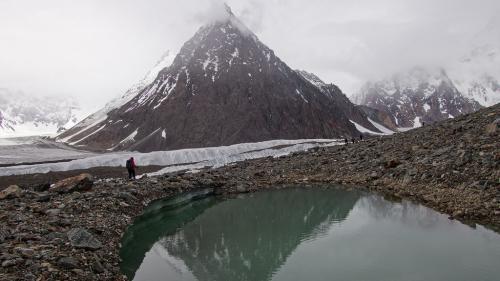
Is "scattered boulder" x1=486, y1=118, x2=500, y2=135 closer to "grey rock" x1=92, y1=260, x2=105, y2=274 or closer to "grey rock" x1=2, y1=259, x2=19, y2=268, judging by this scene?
"grey rock" x1=92, y1=260, x2=105, y2=274

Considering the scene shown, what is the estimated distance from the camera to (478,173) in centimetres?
3119

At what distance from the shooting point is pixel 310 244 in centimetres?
2636

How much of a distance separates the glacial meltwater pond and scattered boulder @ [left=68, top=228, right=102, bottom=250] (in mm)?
1851

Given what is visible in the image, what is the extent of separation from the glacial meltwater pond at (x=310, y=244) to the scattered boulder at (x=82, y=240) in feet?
6.07

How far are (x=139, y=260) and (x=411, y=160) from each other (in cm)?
2702

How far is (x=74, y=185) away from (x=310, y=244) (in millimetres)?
21790

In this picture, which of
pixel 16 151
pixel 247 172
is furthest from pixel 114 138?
pixel 247 172

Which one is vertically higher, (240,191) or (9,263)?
(240,191)

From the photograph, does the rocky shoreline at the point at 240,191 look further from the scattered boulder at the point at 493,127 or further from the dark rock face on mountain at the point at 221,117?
the dark rock face on mountain at the point at 221,117

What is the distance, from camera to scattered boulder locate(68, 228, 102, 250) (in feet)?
71.9

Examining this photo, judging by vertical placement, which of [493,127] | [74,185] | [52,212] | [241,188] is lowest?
[52,212]

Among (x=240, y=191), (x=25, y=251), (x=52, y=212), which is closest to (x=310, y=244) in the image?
(x=25, y=251)

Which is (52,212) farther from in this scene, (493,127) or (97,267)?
(493,127)

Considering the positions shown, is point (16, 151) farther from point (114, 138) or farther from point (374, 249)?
point (374, 249)
